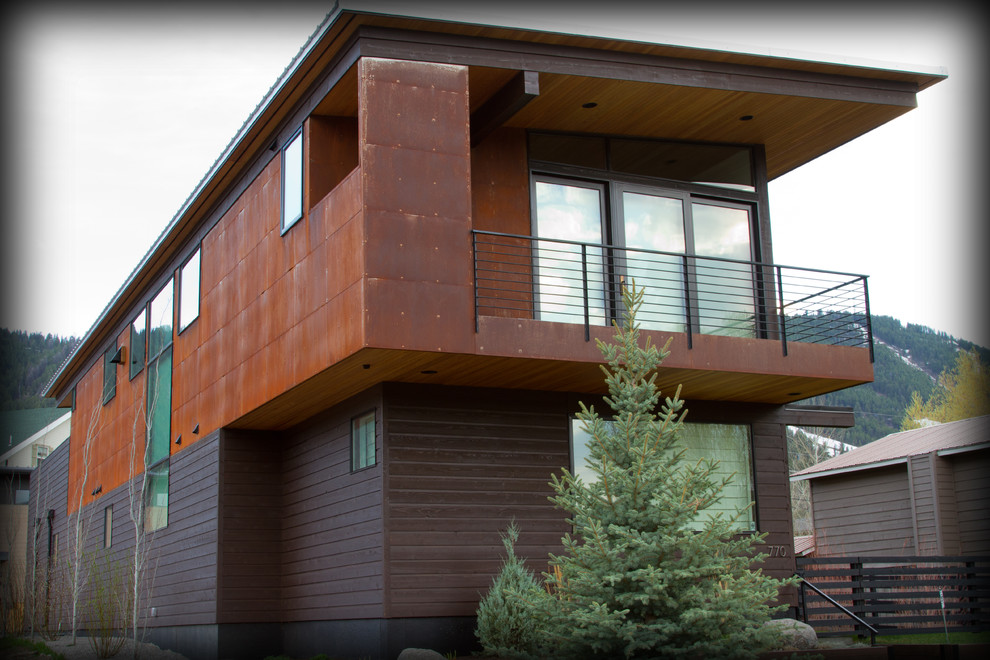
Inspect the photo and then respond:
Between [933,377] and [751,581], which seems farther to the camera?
[933,377]

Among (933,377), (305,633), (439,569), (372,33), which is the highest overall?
(933,377)

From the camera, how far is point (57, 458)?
28.5m

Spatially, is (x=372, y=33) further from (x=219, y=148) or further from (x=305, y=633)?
(x=305, y=633)

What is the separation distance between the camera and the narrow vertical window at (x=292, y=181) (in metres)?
13.4

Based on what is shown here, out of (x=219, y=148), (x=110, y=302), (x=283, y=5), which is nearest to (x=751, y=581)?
(x=283, y=5)

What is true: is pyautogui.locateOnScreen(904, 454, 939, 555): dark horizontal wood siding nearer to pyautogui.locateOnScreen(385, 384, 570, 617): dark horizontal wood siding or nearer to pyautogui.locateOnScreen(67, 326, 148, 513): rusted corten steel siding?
pyautogui.locateOnScreen(385, 384, 570, 617): dark horizontal wood siding

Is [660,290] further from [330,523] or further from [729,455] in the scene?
[330,523]

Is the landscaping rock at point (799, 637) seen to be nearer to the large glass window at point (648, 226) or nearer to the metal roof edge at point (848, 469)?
the large glass window at point (648, 226)

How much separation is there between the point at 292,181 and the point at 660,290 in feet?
16.9

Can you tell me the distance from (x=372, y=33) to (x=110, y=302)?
1226cm

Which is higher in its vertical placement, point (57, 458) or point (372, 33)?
point (372, 33)

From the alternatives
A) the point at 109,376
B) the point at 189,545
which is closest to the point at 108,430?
the point at 109,376

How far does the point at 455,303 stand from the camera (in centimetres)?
1144

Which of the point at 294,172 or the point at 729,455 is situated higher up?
the point at 294,172
